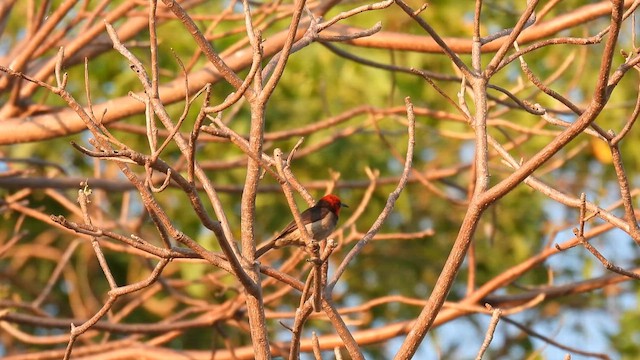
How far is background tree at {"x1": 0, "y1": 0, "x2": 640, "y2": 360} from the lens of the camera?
2.92 meters

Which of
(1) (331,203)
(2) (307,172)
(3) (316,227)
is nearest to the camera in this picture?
(3) (316,227)

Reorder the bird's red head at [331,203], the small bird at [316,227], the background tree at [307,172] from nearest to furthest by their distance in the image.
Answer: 1. the background tree at [307,172]
2. the small bird at [316,227]
3. the bird's red head at [331,203]

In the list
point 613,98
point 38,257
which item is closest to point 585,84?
point 613,98

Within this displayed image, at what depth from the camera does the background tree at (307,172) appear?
292cm

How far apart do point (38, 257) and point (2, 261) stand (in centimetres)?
65

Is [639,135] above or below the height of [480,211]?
above

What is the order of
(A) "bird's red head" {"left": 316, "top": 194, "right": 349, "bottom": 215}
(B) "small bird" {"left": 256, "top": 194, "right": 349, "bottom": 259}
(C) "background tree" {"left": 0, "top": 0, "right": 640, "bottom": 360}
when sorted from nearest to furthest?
(C) "background tree" {"left": 0, "top": 0, "right": 640, "bottom": 360}
(B) "small bird" {"left": 256, "top": 194, "right": 349, "bottom": 259}
(A) "bird's red head" {"left": 316, "top": 194, "right": 349, "bottom": 215}

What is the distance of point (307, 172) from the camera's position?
8.89m

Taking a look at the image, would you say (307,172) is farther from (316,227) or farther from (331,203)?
(316,227)

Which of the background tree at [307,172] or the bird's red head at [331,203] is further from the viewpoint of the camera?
the bird's red head at [331,203]

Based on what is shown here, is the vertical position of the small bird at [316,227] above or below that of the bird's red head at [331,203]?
below

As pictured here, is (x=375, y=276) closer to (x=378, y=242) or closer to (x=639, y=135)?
(x=378, y=242)

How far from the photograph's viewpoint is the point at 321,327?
914 cm

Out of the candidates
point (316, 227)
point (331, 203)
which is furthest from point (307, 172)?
point (316, 227)
